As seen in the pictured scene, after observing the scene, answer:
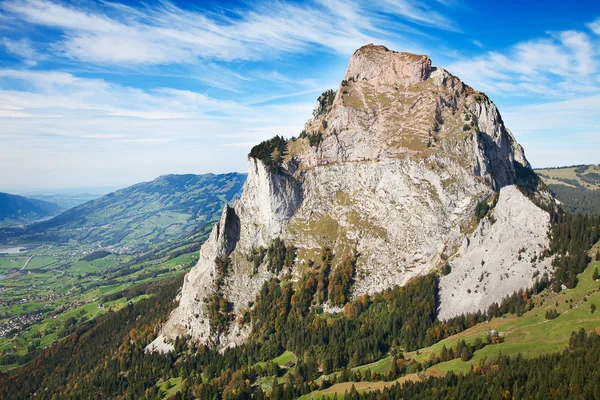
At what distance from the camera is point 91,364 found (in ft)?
577

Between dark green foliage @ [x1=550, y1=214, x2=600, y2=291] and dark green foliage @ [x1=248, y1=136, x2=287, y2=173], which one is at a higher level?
dark green foliage @ [x1=248, y1=136, x2=287, y2=173]

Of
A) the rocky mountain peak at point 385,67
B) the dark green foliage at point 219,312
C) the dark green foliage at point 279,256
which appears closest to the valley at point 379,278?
the dark green foliage at point 219,312

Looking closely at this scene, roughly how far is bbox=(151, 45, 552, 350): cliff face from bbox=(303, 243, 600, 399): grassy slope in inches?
457

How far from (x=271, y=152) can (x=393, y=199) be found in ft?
201

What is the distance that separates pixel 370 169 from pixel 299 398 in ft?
298

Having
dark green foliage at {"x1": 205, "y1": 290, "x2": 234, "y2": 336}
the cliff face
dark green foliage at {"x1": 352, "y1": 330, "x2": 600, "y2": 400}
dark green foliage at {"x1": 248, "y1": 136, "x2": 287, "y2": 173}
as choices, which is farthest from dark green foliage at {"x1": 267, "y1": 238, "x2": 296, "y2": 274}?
dark green foliage at {"x1": 352, "y1": 330, "x2": 600, "y2": 400}

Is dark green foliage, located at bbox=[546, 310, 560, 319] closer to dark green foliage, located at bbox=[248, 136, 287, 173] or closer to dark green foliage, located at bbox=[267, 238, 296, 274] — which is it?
dark green foliage, located at bbox=[267, 238, 296, 274]

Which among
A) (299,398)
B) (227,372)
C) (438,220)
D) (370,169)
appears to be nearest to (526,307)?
(438,220)

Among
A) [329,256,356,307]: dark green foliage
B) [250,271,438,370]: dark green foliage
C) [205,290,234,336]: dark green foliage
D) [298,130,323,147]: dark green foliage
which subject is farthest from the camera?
[298,130,323,147]: dark green foliage

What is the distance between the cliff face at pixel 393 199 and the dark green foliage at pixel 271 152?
275 cm

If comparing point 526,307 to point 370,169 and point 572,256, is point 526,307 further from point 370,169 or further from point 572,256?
point 370,169

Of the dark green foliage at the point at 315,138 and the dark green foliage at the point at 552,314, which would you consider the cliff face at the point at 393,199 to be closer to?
the dark green foliage at the point at 315,138

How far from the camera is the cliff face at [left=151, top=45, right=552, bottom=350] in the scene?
123 meters

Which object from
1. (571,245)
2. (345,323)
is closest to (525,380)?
(571,245)
